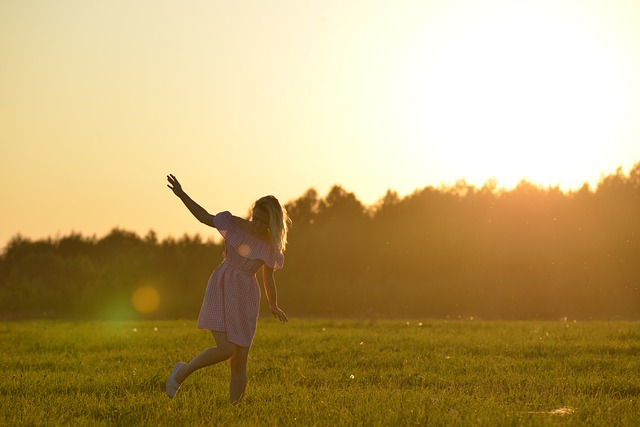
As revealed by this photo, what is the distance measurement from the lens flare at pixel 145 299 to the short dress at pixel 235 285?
38264mm

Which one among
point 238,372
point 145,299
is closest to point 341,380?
point 238,372

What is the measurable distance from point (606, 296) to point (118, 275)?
85.5 feet

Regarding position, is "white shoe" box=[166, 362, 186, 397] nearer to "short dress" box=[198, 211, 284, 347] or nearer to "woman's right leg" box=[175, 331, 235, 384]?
"woman's right leg" box=[175, 331, 235, 384]

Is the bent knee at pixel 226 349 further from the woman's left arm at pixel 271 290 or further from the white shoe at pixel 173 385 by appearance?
the woman's left arm at pixel 271 290

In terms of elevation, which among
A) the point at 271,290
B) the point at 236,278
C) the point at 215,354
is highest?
the point at 236,278

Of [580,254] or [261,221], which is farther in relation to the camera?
[580,254]

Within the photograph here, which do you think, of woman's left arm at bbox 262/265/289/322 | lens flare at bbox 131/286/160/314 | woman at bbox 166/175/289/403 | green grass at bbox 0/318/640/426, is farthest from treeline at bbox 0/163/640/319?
woman at bbox 166/175/289/403

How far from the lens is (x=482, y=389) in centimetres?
1148

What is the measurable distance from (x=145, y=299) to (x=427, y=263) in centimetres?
1561

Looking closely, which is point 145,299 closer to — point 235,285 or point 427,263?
point 427,263

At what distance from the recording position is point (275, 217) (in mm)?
9125

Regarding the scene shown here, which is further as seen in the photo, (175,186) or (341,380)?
(341,380)

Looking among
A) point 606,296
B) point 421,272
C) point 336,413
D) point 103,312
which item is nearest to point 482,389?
point 336,413

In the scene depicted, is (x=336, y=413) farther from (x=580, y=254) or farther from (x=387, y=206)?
(x=387, y=206)
